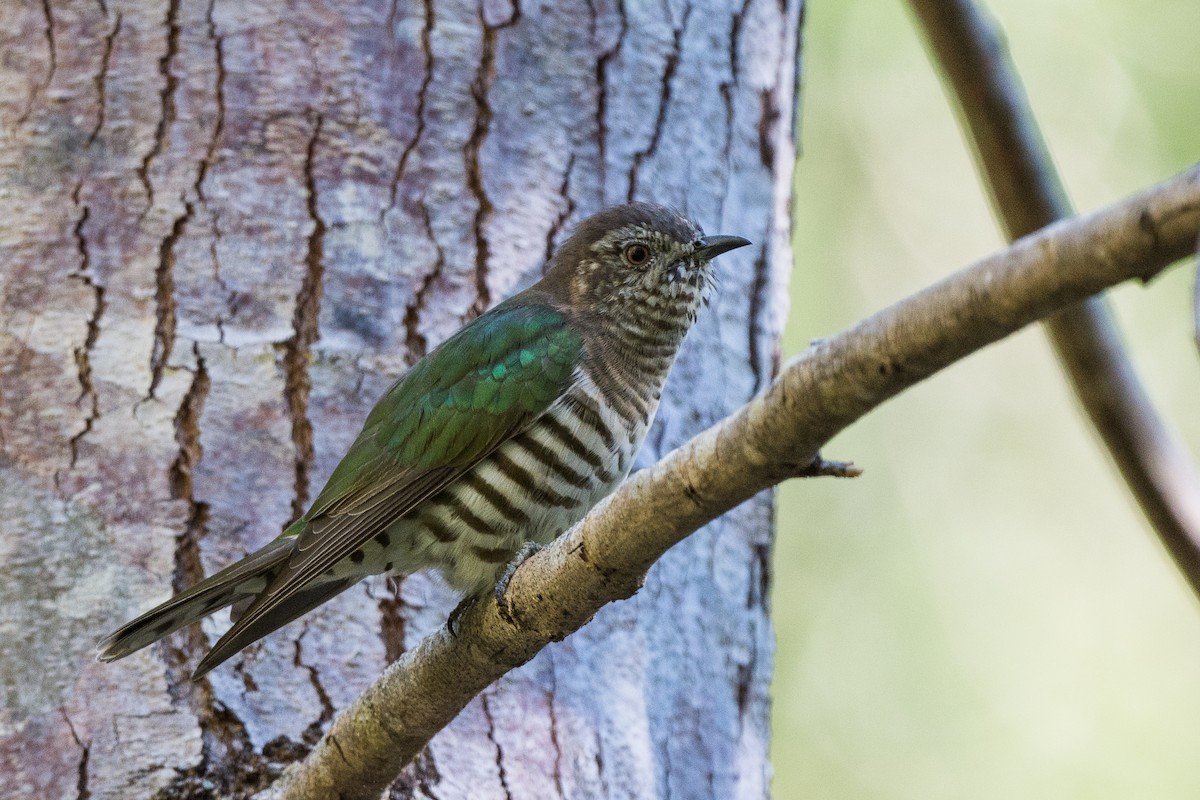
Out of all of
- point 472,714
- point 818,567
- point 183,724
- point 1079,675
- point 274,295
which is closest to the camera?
point 183,724

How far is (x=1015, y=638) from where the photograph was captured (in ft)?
32.3

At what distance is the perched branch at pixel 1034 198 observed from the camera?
4.03 m

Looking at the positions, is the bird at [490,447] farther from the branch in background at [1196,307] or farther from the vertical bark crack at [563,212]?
the branch in background at [1196,307]

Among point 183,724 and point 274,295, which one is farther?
point 274,295

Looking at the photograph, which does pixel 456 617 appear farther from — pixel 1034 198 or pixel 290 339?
pixel 1034 198

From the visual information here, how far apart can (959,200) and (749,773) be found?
7615 millimetres

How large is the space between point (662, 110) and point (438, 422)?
58.6 inches

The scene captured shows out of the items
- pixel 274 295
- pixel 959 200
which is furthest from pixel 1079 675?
pixel 274 295

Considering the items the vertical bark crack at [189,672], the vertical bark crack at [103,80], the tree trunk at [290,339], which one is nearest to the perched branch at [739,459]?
the vertical bark crack at [189,672]

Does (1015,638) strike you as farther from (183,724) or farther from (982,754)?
(183,724)

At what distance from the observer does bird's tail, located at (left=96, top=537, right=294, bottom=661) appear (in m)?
3.34

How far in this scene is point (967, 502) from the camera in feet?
35.1

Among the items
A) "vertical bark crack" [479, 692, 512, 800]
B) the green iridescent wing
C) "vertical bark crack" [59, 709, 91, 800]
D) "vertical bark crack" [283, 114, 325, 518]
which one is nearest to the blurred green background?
the green iridescent wing

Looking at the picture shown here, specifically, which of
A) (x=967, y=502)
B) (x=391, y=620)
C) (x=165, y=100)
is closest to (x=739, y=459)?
(x=391, y=620)
